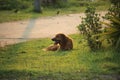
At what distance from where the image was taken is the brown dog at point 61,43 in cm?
977

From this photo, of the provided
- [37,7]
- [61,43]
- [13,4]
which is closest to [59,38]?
[61,43]

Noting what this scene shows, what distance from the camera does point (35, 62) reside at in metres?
8.19

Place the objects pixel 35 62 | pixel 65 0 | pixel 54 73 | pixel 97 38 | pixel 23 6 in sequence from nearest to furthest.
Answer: pixel 54 73, pixel 35 62, pixel 97 38, pixel 23 6, pixel 65 0

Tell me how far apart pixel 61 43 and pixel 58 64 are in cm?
191

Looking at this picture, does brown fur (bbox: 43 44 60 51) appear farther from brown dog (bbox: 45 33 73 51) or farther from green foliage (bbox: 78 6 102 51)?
green foliage (bbox: 78 6 102 51)

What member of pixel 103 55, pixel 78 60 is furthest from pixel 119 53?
pixel 78 60

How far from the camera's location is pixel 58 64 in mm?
7941

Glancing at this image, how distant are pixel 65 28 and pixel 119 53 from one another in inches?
247

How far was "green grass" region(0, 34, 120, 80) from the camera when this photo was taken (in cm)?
712

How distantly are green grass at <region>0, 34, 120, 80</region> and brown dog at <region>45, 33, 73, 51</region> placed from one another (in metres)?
0.24

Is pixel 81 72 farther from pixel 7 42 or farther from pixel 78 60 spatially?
pixel 7 42

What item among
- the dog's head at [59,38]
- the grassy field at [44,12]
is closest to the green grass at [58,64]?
the dog's head at [59,38]

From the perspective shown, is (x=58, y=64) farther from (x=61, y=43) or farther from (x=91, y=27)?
(x=91, y=27)

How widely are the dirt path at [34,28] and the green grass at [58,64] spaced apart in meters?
2.00
